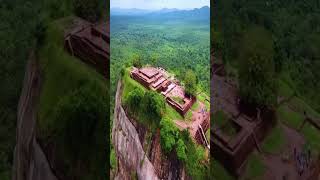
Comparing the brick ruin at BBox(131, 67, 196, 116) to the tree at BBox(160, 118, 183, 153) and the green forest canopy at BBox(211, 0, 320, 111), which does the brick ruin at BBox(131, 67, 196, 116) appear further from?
the green forest canopy at BBox(211, 0, 320, 111)

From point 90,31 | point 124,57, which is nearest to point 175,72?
point 124,57

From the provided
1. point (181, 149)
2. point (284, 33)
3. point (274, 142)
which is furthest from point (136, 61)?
point (284, 33)

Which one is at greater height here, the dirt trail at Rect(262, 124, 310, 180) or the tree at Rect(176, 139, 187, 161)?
the tree at Rect(176, 139, 187, 161)

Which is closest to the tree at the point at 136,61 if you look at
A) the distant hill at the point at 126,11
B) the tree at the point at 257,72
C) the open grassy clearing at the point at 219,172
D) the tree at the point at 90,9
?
the distant hill at the point at 126,11

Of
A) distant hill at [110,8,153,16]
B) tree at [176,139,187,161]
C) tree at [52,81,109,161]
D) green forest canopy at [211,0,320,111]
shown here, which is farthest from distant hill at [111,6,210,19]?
tree at [176,139,187,161]

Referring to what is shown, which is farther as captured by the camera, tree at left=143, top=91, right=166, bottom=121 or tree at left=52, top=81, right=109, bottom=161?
tree at left=143, top=91, right=166, bottom=121

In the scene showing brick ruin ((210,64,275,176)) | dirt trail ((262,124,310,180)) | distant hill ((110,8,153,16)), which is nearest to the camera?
distant hill ((110,8,153,16))

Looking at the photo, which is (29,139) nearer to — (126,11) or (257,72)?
(126,11)

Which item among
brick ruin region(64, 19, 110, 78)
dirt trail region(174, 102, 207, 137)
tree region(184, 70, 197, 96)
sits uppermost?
brick ruin region(64, 19, 110, 78)
